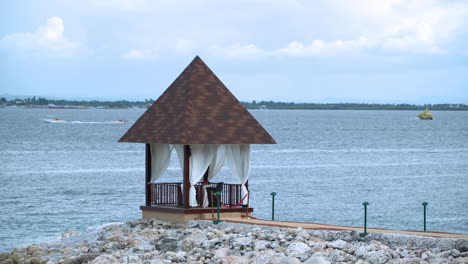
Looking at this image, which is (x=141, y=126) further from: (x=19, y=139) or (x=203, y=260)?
(x=19, y=139)

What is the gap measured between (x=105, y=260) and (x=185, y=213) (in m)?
3.43

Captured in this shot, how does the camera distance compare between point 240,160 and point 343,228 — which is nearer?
point 343,228

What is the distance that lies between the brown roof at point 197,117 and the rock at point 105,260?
12.8ft

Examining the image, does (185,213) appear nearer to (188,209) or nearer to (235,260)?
(188,209)

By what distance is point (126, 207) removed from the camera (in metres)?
40.0

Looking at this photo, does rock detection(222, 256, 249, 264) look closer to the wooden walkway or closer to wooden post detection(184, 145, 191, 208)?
the wooden walkway

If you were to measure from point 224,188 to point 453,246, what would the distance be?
8.31 meters

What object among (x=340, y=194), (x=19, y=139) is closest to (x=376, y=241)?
(x=340, y=194)

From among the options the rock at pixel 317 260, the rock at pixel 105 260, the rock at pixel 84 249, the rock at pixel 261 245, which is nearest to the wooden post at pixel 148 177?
the rock at pixel 84 249

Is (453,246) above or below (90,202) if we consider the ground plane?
above

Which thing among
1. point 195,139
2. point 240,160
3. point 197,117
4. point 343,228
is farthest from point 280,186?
point 343,228

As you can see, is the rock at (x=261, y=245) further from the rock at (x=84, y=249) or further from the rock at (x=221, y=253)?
the rock at (x=84, y=249)

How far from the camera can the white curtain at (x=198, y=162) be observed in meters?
22.4

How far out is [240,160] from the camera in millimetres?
23312
